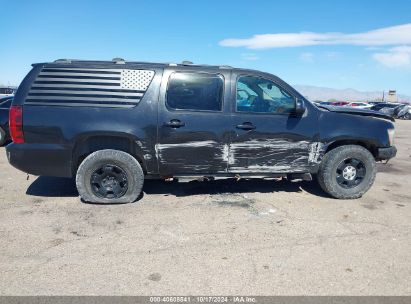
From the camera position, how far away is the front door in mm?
4887

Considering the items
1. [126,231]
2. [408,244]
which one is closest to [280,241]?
[408,244]

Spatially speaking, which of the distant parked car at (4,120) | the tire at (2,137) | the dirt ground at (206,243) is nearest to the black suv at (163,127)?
the dirt ground at (206,243)

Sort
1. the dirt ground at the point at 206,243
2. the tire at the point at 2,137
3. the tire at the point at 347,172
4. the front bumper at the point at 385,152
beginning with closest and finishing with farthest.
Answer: the dirt ground at the point at 206,243
the tire at the point at 347,172
the front bumper at the point at 385,152
the tire at the point at 2,137

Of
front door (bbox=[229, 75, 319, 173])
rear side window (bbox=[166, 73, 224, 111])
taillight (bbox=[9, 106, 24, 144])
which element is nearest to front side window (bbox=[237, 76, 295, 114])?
front door (bbox=[229, 75, 319, 173])

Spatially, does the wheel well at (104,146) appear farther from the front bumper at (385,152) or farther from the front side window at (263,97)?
the front bumper at (385,152)

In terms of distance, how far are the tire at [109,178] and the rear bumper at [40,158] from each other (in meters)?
0.24

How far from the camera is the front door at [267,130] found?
16.0 ft

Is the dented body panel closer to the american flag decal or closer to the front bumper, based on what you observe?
the american flag decal

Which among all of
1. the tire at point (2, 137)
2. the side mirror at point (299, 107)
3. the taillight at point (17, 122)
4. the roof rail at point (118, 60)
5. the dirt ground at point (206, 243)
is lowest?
the dirt ground at point (206, 243)

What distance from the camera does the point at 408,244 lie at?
12.6ft

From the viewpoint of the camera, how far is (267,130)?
16.1 ft

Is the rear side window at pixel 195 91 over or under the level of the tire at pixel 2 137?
over

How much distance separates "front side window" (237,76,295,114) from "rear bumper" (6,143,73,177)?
2.55 m

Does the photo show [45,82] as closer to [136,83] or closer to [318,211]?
[136,83]
